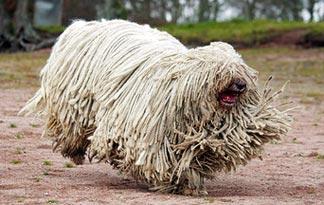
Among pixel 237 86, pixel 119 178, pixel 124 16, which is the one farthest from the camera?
pixel 124 16

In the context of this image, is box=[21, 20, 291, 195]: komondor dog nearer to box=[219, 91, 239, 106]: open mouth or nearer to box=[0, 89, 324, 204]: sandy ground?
box=[219, 91, 239, 106]: open mouth

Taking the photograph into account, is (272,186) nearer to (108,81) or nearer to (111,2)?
(108,81)

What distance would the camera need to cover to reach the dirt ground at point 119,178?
26.4ft

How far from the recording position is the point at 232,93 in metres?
8.02

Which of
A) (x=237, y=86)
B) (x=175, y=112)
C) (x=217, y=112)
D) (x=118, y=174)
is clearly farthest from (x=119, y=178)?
(x=237, y=86)

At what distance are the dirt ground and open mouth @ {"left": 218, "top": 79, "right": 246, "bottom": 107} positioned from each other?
771mm

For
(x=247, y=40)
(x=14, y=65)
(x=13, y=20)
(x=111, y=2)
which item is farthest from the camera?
(x=111, y=2)

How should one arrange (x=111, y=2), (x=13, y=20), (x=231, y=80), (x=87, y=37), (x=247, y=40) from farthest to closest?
(x=111, y=2), (x=13, y=20), (x=247, y=40), (x=87, y=37), (x=231, y=80)

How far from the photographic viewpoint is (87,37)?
937 centimetres

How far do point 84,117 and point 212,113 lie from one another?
144 cm

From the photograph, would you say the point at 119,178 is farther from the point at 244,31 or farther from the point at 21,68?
the point at 244,31

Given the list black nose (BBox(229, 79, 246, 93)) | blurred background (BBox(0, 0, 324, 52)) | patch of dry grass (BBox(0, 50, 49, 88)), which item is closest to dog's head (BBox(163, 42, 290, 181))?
black nose (BBox(229, 79, 246, 93))

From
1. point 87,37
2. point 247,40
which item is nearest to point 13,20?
point 247,40

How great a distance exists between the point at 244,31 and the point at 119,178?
22289 mm
